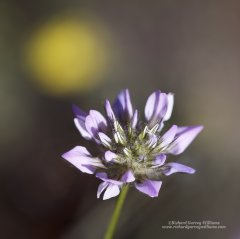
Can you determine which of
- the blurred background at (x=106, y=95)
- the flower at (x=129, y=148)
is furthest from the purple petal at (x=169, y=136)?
the blurred background at (x=106, y=95)

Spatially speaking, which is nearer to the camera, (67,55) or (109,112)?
(109,112)

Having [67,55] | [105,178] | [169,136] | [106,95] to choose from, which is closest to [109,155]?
[105,178]

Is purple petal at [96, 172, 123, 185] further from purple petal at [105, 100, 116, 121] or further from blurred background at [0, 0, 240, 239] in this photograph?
blurred background at [0, 0, 240, 239]

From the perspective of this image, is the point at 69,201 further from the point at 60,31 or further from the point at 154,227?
the point at 60,31

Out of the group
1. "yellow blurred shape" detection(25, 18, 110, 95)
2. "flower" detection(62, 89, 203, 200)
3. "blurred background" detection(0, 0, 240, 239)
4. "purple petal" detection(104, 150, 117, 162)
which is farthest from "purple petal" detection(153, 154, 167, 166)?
"yellow blurred shape" detection(25, 18, 110, 95)

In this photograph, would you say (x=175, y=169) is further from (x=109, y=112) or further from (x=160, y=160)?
(x=109, y=112)

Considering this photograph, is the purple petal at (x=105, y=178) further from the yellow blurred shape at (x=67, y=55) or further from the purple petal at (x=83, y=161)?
the yellow blurred shape at (x=67, y=55)

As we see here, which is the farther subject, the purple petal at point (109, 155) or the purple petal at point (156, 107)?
the purple petal at point (156, 107)
